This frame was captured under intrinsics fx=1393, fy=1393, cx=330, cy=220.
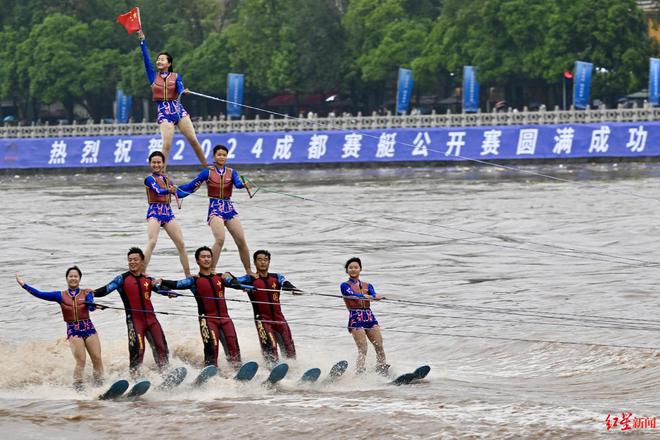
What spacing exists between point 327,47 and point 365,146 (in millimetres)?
16362

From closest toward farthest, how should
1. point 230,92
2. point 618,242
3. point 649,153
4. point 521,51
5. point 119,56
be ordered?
point 618,242 → point 649,153 → point 521,51 → point 230,92 → point 119,56

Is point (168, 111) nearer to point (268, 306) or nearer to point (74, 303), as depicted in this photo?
point (268, 306)

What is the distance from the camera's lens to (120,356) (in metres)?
20.7

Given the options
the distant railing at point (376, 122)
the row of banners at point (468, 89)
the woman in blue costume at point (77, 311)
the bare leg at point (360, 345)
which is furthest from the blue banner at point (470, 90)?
the woman in blue costume at point (77, 311)

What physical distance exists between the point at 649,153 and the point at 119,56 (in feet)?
120

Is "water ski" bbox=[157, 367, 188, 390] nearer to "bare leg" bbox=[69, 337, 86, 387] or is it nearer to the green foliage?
"bare leg" bbox=[69, 337, 86, 387]

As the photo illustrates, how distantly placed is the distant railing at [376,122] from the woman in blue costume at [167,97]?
40.0 meters

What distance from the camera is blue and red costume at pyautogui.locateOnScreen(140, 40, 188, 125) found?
20047mm

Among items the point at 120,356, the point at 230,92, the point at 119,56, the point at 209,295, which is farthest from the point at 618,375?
the point at 119,56

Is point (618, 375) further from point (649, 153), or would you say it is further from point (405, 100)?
point (405, 100)

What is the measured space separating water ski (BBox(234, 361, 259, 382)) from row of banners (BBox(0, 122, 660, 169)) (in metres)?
41.0

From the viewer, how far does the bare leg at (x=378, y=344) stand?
60.0 feet

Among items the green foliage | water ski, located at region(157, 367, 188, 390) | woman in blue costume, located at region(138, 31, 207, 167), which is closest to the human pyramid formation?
water ski, located at region(157, 367, 188, 390)

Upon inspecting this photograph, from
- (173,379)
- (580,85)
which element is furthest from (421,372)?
(580,85)
